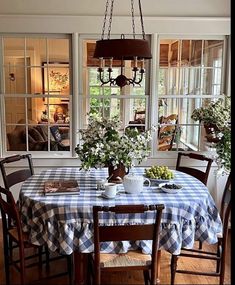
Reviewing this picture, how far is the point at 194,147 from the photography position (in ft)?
13.0

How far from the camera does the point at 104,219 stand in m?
2.22

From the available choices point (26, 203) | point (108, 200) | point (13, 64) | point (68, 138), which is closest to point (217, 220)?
point (108, 200)

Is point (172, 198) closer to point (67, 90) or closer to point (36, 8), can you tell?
point (67, 90)

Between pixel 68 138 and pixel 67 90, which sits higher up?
pixel 67 90

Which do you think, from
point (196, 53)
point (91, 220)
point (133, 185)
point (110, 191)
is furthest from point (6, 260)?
point (196, 53)

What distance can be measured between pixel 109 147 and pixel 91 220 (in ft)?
A: 1.91

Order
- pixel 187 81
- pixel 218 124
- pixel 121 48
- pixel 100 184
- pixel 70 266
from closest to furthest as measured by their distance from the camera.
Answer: pixel 121 48, pixel 70 266, pixel 100 184, pixel 218 124, pixel 187 81

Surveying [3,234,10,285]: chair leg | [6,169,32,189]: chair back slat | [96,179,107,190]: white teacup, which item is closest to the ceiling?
[6,169,32,189]: chair back slat

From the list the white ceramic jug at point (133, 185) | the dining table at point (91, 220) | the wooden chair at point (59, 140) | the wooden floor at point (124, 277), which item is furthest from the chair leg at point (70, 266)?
the wooden chair at point (59, 140)

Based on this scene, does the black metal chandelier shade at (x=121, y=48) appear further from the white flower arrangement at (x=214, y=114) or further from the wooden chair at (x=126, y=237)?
the white flower arrangement at (x=214, y=114)

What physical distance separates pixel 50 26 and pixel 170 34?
125 cm

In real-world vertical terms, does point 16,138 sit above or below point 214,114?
below

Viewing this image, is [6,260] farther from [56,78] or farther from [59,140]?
[56,78]

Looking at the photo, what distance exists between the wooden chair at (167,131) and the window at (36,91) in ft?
3.38
